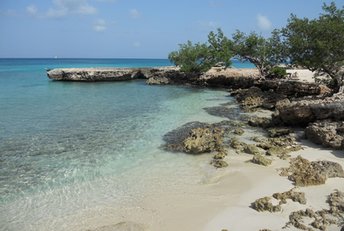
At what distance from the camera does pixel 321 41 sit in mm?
23938

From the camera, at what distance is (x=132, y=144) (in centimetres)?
1744

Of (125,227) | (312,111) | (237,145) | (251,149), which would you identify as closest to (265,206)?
Result: (125,227)

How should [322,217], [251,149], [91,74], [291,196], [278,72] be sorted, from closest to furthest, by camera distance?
1. [322,217]
2. [291,196]
3. [251,149]
4. [278,72]
5. [91,74]

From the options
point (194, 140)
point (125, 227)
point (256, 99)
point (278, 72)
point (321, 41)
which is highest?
point (321, 41)

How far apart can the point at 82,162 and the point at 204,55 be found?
1348 inches

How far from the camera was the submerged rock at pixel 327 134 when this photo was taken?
15172 mm

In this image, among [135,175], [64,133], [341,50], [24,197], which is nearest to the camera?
[24,197]

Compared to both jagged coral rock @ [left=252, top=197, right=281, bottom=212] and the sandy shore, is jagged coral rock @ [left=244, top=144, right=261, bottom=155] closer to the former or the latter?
the sandy shore

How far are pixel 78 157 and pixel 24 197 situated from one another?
4.24 meters

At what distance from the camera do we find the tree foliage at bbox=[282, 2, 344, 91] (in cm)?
2364

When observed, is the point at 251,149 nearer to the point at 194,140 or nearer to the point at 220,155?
the point at 220,155

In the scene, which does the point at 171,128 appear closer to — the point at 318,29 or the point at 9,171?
the point at 9,171

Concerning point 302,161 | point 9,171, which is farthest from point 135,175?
point 302,161

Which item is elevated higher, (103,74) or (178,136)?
(103,74)
